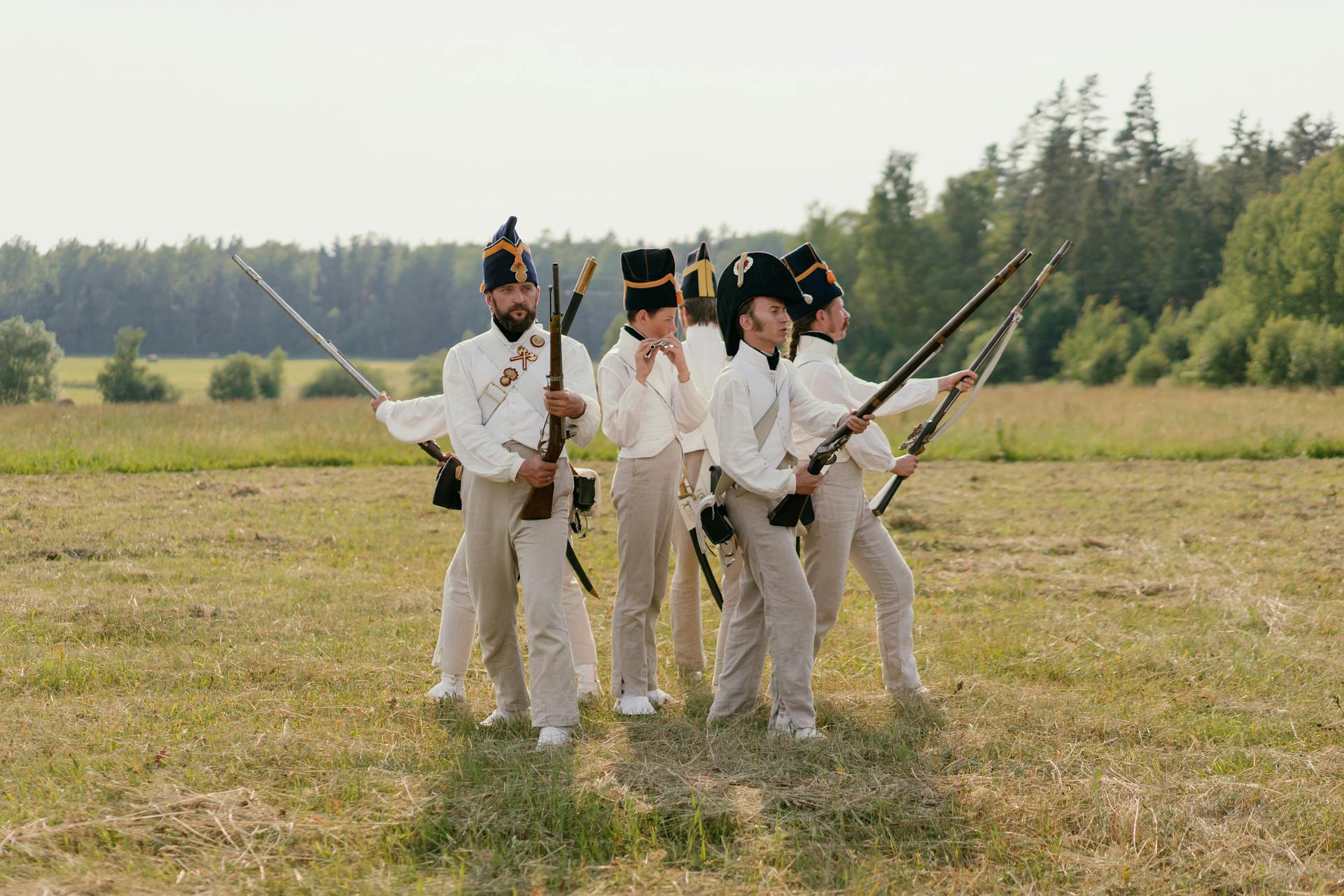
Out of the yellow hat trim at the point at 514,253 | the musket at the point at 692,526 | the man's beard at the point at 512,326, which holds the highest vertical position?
the yellow hat trim at the point at 514,253

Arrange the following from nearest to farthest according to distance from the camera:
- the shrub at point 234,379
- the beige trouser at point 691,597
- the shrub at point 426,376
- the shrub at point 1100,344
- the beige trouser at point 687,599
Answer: the beige trouser at point 691,597
the beige trouser at point 687,599
the shrub at point 426,376
the shrub at point 234,379
the shrub at point 1100,344

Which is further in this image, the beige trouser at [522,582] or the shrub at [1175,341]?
the shrub at [1175,341]

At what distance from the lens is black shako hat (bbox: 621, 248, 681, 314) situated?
22.0ft

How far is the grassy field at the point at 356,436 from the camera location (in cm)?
1905

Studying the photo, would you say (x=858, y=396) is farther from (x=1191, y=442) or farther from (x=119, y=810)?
(x=1191, y=442)

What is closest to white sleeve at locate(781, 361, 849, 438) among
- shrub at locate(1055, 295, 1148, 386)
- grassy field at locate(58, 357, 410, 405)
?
grassy field at locate(58, 357, 410, 405)

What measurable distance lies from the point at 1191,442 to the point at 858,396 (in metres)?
16.1

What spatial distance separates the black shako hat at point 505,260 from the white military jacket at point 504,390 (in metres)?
0.23

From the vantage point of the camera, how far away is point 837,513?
6691 millimetres

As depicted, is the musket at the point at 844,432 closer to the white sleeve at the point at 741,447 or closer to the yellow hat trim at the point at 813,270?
the white sleeve at the point at 741,447

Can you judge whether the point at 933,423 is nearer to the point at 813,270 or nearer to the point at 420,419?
the point at 813,270

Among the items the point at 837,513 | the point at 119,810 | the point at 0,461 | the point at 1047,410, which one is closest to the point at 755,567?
the point at 837,513

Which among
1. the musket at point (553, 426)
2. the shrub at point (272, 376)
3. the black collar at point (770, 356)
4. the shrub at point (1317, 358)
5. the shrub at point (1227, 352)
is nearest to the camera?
the musket at point (553, 426)

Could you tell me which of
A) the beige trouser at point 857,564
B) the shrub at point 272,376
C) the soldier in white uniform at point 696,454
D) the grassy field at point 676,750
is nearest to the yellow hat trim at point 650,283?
the soldier in white uniform at point 696,454
